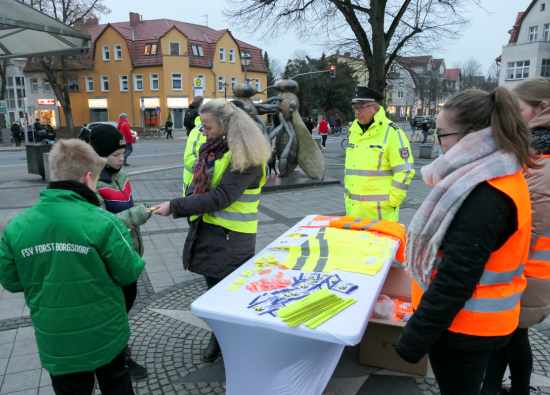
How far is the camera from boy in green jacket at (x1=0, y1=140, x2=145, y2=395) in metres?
1.80

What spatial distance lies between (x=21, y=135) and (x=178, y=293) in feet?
88.6

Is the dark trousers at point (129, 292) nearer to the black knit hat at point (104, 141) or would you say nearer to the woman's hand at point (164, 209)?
the woman's hand at point (164, 209)

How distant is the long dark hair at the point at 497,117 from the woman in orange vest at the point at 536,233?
1.58 feet

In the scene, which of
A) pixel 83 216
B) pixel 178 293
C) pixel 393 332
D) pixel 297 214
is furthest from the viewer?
pixel 297 214

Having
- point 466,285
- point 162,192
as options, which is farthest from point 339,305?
point 162,192

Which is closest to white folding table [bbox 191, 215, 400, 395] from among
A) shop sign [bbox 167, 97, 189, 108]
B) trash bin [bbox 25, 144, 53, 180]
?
trash bin [bbox 25, 144, 53, 180]

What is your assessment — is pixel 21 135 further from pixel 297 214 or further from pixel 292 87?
pixel 297 214

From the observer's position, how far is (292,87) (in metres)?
9.87

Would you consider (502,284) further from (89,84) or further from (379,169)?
(89,84)

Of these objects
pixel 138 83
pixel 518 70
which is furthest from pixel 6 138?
pixel 518 70

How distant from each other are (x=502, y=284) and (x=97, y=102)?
46125 millimetres

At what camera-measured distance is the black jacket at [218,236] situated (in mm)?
2639

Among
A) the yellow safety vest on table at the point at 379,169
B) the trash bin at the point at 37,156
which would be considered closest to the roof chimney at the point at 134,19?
the trash bin at the point at 37,156

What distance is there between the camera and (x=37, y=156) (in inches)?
425
